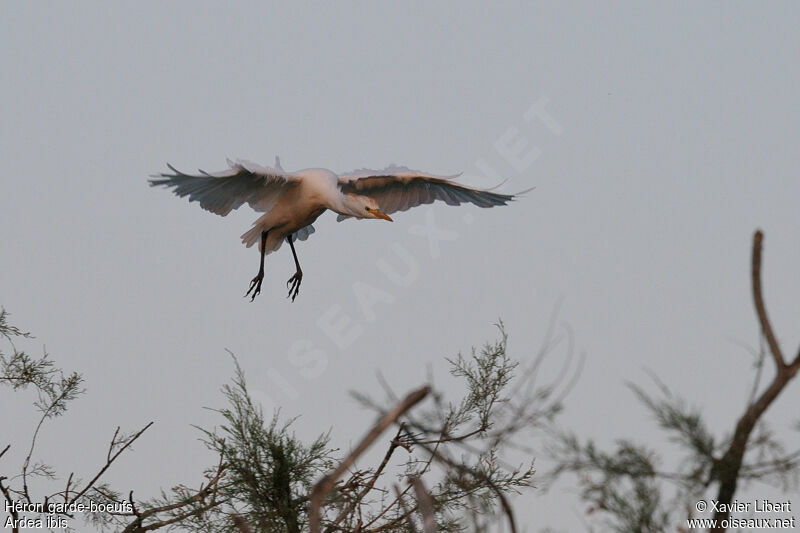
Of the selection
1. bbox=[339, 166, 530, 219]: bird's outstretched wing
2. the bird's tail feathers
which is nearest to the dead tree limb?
bbox=[339, 166, 530, 219]: bird's outstretched wing

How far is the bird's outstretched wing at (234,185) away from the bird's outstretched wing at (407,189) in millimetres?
611

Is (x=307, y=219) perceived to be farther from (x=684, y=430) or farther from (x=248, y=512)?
(x=684, y=430)

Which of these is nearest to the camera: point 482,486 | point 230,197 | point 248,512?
point 248,512

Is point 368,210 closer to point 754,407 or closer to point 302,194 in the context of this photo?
point 302,194

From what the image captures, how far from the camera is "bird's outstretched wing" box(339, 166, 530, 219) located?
974 centimetres

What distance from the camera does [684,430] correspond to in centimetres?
263

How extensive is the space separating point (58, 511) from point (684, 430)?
438 cm

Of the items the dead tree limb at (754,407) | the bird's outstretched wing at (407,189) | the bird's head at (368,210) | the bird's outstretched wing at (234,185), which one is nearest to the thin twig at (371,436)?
the dead tree limb at (754,407)

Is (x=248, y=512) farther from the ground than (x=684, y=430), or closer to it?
farther from the ground

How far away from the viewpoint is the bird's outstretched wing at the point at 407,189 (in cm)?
974

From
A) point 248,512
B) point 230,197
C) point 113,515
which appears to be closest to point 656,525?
point 248,512

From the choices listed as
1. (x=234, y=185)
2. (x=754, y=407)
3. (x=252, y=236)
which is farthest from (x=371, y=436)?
(x=252, y=236)

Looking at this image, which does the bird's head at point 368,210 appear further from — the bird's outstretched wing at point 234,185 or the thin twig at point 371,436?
the thin twig at point 371,436

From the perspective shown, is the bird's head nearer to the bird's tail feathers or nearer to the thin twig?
the bird's tail feathers
